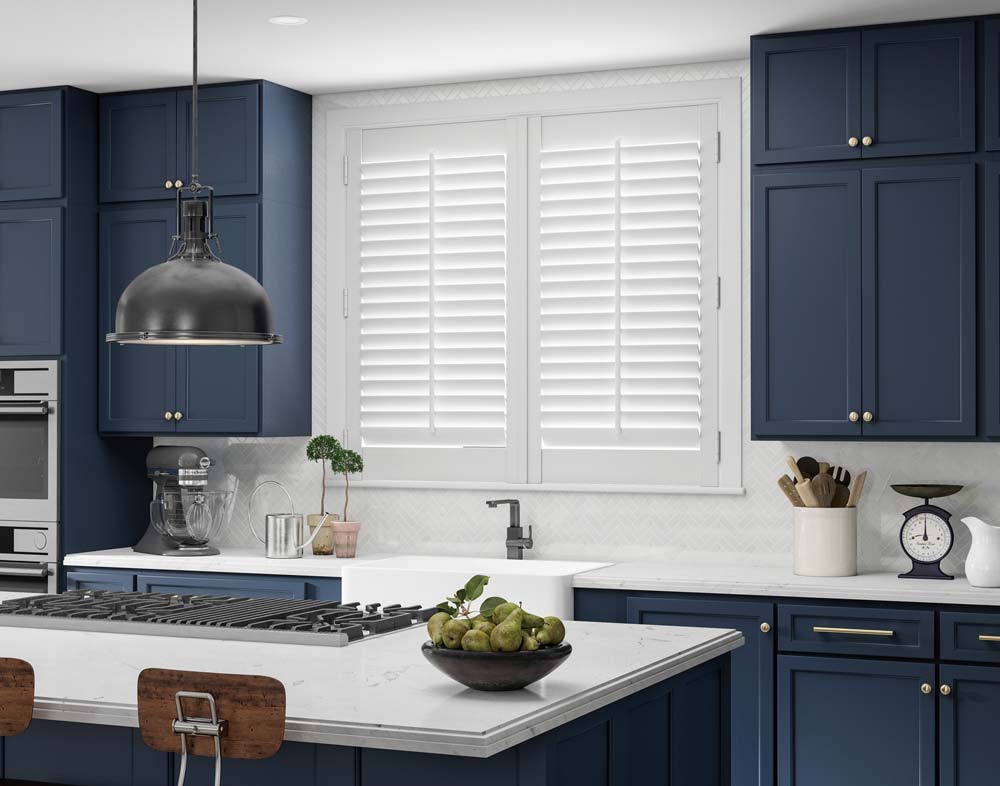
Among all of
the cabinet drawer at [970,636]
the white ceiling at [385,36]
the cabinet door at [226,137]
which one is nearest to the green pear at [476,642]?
the cabinet drawer at [970,636]

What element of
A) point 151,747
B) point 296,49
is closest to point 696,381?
point 296,49

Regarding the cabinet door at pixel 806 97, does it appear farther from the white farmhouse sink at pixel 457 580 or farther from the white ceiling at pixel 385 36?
the white farmhouse sink at pixel 457 580

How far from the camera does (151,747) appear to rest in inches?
92.7

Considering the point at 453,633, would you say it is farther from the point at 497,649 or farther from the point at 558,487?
the point at 558,487

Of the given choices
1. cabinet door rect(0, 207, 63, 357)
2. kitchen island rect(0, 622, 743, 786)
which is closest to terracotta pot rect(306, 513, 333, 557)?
cabinet door rect(0, 207, 63, 357)

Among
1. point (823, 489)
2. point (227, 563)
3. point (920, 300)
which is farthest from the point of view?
point (227, 563)

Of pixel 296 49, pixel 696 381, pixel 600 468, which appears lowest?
pixel 600 468

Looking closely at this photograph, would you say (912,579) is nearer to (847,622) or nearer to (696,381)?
(847,622)

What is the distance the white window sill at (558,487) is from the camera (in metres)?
4.78

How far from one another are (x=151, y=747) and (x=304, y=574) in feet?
7.71

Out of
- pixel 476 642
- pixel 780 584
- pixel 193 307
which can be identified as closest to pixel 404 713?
pixel 476 642

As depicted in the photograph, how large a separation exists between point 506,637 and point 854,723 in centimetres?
210

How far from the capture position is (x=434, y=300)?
516 cm

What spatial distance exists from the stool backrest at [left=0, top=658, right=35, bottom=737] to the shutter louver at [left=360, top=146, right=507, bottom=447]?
9.38ft
